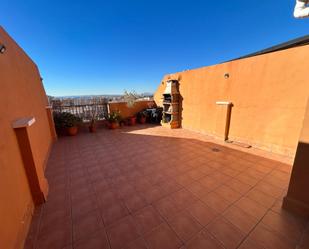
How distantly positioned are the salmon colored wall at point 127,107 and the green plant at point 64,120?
174cm

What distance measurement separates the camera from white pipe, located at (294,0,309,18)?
6.07 ft

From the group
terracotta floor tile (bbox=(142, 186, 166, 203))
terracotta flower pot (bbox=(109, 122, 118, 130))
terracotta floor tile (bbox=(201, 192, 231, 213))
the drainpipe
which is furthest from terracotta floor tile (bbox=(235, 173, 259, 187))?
terracotta flower pot (bbox=(109, 122, 118, 130))

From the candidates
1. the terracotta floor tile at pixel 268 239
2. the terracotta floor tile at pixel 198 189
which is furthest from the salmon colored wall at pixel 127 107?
the terracotta floor tile at pixel 268 239

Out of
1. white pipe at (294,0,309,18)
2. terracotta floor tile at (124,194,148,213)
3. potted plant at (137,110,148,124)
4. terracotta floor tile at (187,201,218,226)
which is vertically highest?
white pipe at (294,0,309,18)

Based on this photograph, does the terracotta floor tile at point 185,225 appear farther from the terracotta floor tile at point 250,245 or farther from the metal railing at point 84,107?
the metal railing at point 84,107

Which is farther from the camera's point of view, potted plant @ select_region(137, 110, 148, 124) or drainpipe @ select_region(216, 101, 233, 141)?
potted plant @ select_region(137, 110, 148, 124)

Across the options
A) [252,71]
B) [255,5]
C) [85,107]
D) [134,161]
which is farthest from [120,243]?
[255,5]

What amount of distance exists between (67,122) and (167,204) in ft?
17.1

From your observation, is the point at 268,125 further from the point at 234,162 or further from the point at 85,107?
the point at 85,107

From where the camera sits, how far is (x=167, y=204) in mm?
1885

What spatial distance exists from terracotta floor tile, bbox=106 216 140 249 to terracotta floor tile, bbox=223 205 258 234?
3.81ft

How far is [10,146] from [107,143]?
3.01 meters

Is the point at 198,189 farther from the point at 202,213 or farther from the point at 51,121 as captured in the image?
the point at 51,121

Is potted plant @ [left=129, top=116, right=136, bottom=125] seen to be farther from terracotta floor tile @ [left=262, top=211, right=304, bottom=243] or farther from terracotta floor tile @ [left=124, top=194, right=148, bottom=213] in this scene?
terracotta floor tile @ [left=262, top=211, right=304, bottom=243]
